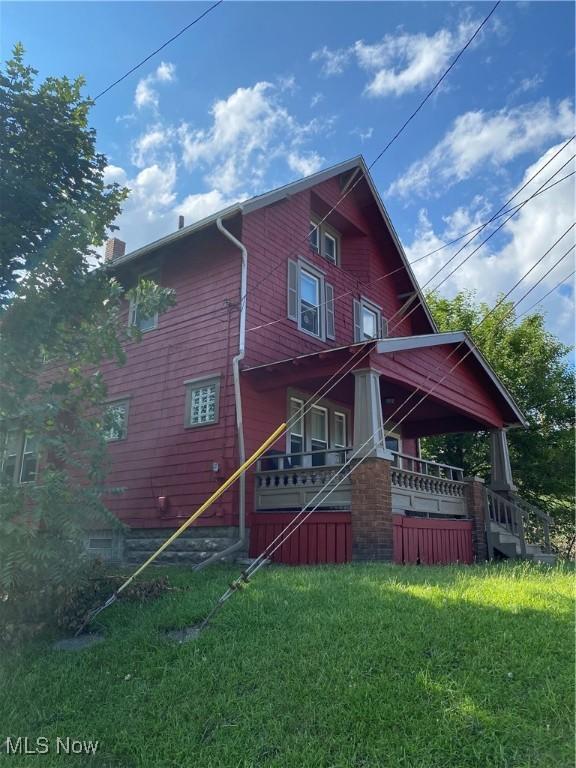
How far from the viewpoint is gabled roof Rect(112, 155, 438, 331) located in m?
11.8

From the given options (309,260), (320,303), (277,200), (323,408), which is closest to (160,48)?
(277,200)

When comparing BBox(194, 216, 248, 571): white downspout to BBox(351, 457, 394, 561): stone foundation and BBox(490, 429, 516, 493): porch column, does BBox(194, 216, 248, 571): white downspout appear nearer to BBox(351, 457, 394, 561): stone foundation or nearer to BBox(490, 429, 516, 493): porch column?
BBox(351, 457, 394, 561): stone foundation

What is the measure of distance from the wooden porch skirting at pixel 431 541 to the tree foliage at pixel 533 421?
8.54m

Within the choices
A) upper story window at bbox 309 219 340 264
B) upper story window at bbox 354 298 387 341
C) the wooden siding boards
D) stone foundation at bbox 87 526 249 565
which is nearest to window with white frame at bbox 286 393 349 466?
the wooden siding boards

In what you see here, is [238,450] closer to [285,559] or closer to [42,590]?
[285,559]

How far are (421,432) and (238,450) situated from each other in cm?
678

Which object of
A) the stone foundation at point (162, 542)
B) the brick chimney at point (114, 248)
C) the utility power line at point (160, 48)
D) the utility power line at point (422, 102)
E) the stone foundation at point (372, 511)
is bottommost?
the stone foundation at point (162, 542)

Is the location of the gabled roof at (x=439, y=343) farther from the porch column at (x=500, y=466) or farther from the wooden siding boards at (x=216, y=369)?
the porch column at (x=500, y=466)

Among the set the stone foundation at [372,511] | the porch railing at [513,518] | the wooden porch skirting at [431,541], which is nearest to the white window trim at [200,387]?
the stone foundation at [372,511]

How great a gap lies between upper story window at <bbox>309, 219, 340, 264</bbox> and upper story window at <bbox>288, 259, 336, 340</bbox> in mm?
913

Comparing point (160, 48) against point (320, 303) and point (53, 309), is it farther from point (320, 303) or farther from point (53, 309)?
point (320, 303)

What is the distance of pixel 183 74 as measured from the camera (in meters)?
Answer: 10.1

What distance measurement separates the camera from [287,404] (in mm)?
12586

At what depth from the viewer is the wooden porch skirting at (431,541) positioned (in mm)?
10156
